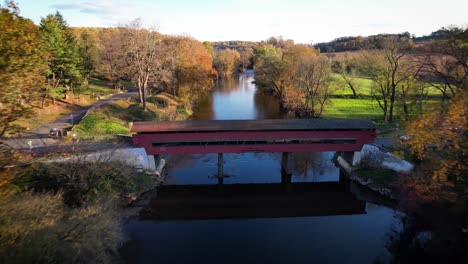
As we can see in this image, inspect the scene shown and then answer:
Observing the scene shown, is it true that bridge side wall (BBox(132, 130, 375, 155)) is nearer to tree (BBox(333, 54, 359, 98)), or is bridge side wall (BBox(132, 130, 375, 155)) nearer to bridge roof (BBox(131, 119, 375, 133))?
bridge roof (BBox(131, 119, 375, 133))

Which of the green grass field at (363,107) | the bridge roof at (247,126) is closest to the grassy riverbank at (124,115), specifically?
the bridge roof at (247,126)

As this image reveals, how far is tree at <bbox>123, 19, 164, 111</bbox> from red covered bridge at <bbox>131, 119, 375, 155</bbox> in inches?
656

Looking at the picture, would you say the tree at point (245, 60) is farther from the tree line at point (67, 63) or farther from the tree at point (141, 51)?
the tree at point (141, 51)

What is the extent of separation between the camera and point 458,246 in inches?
497

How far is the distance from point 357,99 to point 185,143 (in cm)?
3989

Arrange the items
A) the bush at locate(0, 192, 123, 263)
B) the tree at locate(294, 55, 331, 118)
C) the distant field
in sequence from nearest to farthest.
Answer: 1. the bush at locate(0, 192, 123, 263)
2. the tree at locate(294, 55, 331, 118)
3. the distant field

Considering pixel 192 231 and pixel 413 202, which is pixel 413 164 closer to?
pixel 413 202

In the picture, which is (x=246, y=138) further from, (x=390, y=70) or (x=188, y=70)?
(x=188, y=70)

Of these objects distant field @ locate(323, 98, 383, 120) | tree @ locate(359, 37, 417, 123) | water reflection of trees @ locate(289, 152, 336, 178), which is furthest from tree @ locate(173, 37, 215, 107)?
tree @ locate(359, 37, 417, 123)

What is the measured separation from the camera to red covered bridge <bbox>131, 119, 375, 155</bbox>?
22.9 metres

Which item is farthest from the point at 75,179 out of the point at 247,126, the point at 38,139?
the point at 247,126

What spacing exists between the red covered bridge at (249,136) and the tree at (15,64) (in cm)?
1348

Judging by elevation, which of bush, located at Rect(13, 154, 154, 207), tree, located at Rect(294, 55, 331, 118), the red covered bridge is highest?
tree, located at Rect(294, 55, 331, 118)

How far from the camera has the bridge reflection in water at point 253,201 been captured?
1973 cm
